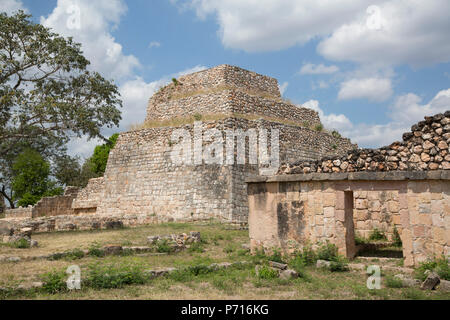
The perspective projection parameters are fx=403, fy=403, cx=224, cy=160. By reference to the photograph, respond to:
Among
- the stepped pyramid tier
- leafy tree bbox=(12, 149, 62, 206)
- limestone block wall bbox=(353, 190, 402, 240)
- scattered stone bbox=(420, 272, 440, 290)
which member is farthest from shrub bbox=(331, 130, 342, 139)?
leafy tree bbox=(12, 149, 62, 206)

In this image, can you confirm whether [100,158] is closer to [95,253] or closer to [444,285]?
[95,253]

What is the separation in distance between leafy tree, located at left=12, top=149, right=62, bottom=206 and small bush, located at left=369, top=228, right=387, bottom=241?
30268 millimetres

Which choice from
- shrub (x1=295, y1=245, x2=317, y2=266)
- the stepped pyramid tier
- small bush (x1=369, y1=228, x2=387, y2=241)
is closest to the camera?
shrub (x1=295, y1=245, x2=317, y2=266)

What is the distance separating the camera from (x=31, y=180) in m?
35.0

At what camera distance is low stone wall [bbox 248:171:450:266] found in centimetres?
756

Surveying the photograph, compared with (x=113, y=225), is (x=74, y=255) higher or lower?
lower

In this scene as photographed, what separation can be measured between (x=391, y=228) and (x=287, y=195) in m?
4.04

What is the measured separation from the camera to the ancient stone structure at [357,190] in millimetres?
7602

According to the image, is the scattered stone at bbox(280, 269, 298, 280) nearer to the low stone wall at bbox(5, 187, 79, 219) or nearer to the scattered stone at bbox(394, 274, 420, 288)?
the scattered stone at bbox(394, 274, 420, 288)

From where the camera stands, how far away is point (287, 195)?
9.11m

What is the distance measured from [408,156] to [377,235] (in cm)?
300

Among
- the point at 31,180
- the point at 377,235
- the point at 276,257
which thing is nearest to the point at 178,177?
the point at 377,235
